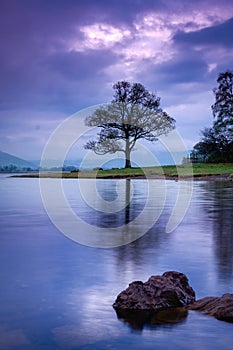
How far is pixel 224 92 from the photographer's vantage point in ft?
194

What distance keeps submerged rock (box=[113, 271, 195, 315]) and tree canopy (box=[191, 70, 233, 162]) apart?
51.3 metres

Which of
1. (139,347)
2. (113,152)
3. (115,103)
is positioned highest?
(115,103)

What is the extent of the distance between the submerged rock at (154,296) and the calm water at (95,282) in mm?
186

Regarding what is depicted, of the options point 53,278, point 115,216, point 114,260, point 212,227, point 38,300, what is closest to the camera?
point 38,300

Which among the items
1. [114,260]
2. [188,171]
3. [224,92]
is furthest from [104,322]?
[224,92]

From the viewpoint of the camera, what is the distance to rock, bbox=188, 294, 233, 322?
4758mm

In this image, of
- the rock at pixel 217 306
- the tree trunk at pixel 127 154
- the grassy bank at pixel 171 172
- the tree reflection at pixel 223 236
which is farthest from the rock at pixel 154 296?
the tree trunk at pixel 127 154

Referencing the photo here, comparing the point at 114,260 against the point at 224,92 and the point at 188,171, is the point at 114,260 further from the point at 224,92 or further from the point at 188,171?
the point at 224,92

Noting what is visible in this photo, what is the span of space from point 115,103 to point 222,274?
54606 millimetres

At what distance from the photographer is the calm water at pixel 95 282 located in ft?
14.0

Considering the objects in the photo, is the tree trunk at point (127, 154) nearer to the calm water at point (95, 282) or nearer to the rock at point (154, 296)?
the calm water at point (95, 282)

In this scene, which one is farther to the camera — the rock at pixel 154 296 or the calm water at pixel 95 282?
the rock at pixel 154 296

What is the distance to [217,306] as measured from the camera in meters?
4.89

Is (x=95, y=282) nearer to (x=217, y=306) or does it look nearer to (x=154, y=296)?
(x=154, y=296)
